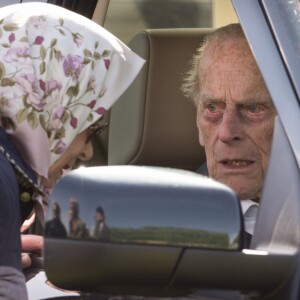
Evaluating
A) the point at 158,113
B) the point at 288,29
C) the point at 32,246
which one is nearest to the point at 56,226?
the point at 288,29

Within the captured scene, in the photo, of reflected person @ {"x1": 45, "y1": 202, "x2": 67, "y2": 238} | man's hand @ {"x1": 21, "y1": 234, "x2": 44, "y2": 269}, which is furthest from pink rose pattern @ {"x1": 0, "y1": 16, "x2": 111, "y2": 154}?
reflected person @ {"x1": 45, "y1": 202, "x2": 67, "y2": 238}

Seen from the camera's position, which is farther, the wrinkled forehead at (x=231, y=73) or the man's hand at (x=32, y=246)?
the wrinkled forehead at (x=231, y=73)

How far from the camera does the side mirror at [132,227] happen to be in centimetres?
234

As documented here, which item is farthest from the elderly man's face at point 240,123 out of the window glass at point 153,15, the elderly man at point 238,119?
the window glass at point 153,15

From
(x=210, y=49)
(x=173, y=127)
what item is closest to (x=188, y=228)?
(x=210, y=49)

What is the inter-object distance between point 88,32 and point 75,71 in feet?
0.40

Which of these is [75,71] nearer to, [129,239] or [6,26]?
[6,26]

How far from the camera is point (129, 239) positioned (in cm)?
234

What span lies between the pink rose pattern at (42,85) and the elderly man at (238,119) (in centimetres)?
51

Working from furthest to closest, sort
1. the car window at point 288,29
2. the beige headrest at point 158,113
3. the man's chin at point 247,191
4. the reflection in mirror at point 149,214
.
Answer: the beige headrest at point 158,113, the man's chin at point 247,191, the car window at point 288,29, the reflection in mirror at point 149,214

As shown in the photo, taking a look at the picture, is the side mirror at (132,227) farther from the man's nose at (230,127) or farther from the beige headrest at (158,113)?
the beige headrest at (158,113)

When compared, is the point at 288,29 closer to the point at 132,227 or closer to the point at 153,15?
the point at 132,227

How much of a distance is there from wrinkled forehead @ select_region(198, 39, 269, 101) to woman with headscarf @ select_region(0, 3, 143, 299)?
1.40ft

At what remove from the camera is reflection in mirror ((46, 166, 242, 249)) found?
7.66 feet
